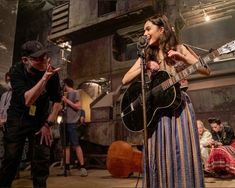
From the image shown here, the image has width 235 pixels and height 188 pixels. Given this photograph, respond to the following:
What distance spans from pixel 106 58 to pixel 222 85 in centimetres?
411

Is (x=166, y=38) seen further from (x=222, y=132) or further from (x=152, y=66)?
(x=222, y=132)

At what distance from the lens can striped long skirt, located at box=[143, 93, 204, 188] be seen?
1.96 meters

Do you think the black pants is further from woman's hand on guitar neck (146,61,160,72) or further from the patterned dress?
woman's hand on guitar neck (146,61,160,72)

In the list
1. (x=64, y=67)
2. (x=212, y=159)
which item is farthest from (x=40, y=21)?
(x=212, y=159)

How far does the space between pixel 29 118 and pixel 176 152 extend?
1485 millimetres

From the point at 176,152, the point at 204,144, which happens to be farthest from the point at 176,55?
the point at 204,144

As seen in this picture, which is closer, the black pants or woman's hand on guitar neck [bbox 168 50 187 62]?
woman's hand on guitar neck [bbox 168 50 187 62]

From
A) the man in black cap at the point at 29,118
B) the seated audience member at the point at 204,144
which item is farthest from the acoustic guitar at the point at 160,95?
the seated audience member at the point at 204,144

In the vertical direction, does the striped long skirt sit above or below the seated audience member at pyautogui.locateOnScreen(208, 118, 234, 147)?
below

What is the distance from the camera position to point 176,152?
79.9 inches

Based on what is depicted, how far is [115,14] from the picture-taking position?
28.8 ft

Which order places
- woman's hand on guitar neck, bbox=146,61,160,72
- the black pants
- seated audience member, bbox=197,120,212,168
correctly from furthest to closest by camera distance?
seated audience member, bbox=197,120,212,168 → the black pants → woman's hand on guitar neck, bbox=146,61,160,72

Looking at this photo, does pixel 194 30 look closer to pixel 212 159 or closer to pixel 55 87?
pixel 212 159

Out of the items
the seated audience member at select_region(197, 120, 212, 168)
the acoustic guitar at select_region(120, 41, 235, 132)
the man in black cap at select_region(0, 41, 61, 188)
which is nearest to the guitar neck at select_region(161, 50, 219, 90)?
the acoustic guitar at select_region(120, 41, 235, 132)
